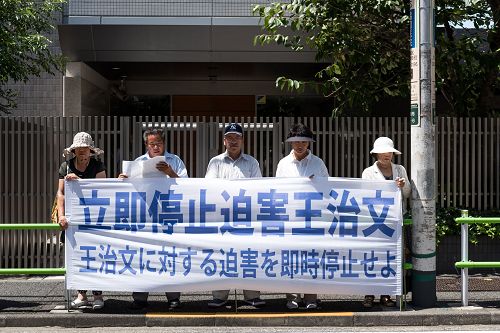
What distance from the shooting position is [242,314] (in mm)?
7473

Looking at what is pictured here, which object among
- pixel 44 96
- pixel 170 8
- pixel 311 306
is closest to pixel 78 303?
pixel 311 306

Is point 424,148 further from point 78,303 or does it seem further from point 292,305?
point 78,303

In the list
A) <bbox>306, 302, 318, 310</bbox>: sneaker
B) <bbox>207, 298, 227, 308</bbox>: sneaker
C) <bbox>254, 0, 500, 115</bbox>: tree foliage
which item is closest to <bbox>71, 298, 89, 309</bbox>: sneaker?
<bbox>207, 298, 227, 308</bbox>: sneaker

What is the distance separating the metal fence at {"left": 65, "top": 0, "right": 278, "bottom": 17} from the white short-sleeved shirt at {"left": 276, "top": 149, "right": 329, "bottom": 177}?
6460mm

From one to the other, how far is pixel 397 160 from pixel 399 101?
4943 millimetres

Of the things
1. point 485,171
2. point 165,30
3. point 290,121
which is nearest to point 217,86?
point 165,30

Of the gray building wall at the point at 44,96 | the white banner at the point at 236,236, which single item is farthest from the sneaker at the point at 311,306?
the gray building wall at the point at 44,96

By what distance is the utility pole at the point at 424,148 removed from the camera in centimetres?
770

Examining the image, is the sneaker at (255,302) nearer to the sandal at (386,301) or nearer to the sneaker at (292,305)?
the sneaker at (292,305)

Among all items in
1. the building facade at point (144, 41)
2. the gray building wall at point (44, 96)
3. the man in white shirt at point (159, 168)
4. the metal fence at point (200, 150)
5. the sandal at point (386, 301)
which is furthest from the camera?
the gray building wall at point (44, 96)

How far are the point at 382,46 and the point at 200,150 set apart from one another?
3436 millimetres

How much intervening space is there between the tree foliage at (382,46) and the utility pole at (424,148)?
7.69ft

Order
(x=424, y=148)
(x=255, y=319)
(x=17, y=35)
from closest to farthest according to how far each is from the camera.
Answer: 1. (x=255, y=319)
2. (x=424, y=148)
3. (x=17, y=35)

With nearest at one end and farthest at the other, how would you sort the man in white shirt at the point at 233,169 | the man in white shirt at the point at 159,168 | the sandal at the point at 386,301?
1. the man in white shirt at the point at 159,168
2. the man in white shirt at the point at 233,169
3. the sandal at the point at 386,301
